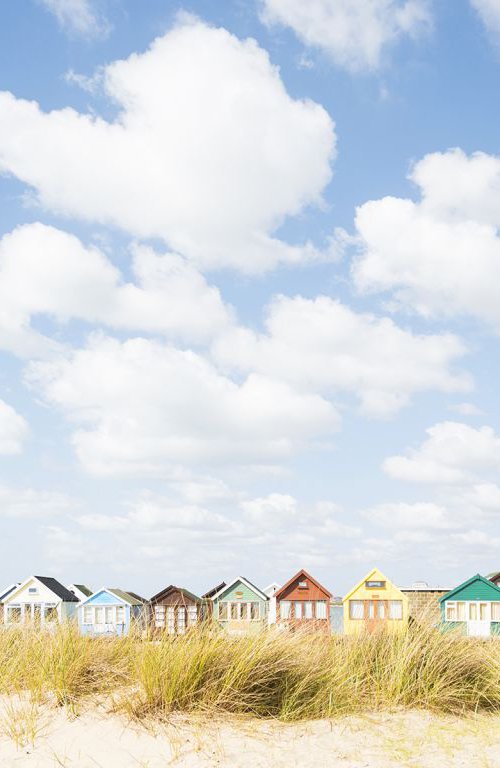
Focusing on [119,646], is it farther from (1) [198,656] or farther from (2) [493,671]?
(2) [493,671]

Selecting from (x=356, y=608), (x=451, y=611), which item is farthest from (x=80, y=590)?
(x=451, y=611)

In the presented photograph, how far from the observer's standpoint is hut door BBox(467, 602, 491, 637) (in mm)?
36594

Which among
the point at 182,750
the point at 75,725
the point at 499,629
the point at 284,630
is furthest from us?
the point at 499,629

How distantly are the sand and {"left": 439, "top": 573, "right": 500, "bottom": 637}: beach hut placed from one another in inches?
1104

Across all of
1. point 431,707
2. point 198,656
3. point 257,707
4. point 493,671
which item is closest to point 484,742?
point 431,707

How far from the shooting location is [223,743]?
30.7ft

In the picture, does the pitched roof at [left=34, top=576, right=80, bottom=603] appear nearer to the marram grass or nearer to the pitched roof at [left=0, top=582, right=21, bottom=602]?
the pitched roof at [left=0, top=582, right=21, bottom=602]

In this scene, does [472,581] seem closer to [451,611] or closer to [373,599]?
[451,611]

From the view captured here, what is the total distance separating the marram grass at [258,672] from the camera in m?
10.1

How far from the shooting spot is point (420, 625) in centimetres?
1274

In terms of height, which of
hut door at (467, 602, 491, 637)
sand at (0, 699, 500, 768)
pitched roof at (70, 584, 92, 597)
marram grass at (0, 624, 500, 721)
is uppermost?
marram grass at (0, 624, 500, 721)

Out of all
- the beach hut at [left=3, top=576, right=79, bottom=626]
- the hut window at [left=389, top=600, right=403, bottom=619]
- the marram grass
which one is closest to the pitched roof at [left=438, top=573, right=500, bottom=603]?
the hut window at [left=389, top=600, right=403, bottom=619]

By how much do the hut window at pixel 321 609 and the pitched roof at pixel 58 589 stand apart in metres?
13.5

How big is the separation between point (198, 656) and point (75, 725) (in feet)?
5.65
